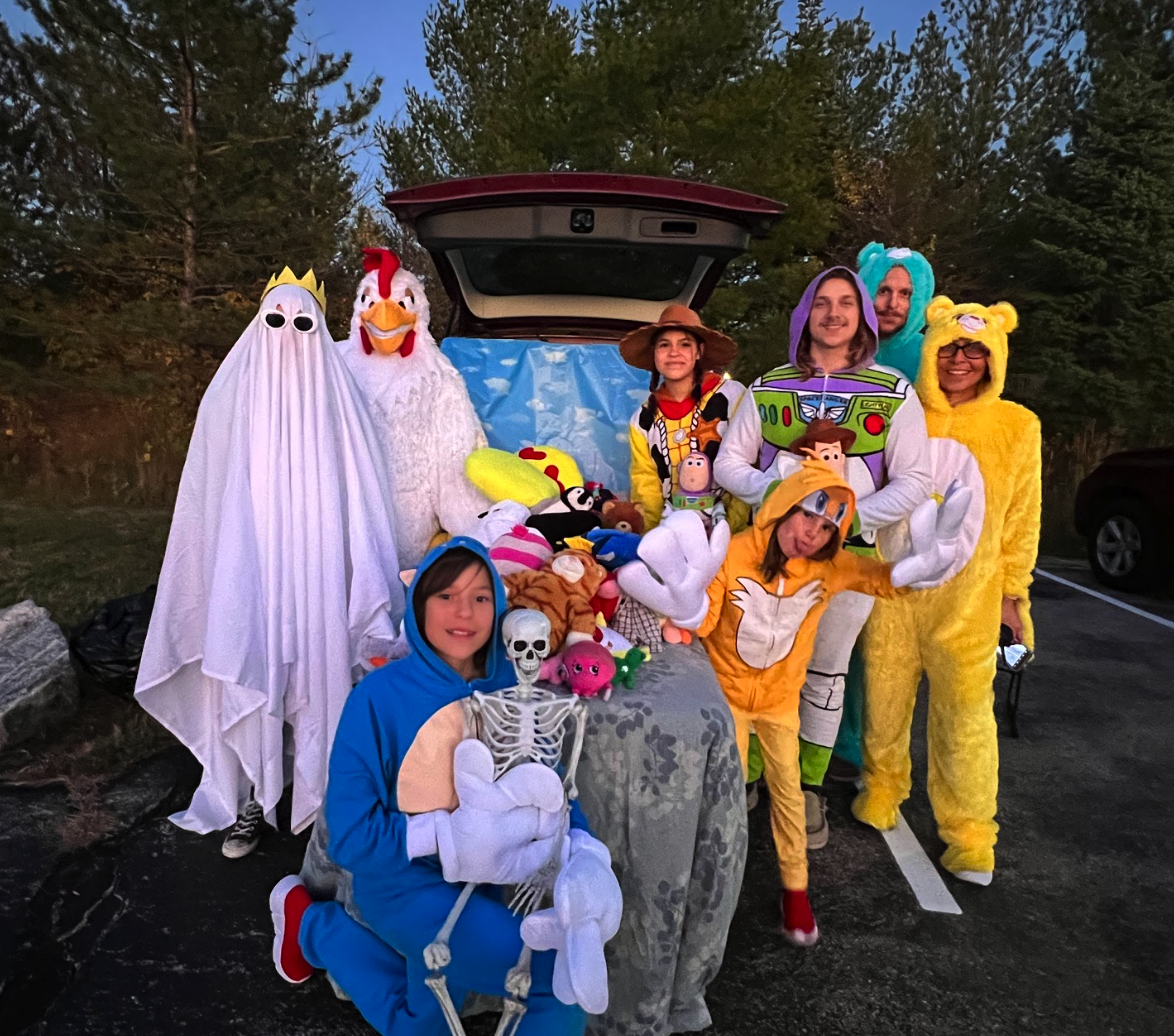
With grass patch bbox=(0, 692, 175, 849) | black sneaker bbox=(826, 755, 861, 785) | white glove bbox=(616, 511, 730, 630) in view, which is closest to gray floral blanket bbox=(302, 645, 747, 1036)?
white glove bbox=(616, 511, 730, 630)

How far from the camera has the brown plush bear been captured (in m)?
2.73

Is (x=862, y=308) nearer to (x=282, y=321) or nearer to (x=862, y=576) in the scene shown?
(x=862, y=576)

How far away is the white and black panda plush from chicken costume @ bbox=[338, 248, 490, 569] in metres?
0.30

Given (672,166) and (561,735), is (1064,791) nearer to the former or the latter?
(561,735)

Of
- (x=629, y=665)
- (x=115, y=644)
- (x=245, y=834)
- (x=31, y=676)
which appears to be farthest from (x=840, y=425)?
(x=31, y=676)

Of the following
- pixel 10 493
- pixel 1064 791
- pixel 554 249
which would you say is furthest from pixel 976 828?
pixel 10 493

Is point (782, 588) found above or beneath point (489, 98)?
beneath

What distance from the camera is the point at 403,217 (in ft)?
11.5

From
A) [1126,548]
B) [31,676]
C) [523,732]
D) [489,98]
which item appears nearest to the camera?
[523,732]

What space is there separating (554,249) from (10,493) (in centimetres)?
834

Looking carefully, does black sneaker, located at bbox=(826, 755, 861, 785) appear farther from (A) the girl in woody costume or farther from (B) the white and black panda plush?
(B) the white and black panda plush

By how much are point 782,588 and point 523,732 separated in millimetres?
954

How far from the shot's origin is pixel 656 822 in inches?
73.7

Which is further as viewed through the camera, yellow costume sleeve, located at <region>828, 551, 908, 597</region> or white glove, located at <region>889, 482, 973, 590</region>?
yellow costume sleeve, located at <region>828, 551, 908, 597</region>
